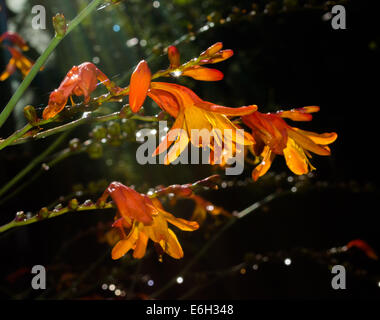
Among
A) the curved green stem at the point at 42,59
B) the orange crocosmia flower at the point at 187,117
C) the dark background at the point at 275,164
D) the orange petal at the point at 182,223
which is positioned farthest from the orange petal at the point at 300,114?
the dark background at the point at 275,164

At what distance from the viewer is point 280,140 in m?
0.55

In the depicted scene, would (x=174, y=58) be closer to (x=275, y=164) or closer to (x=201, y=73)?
(x=201, y=73)

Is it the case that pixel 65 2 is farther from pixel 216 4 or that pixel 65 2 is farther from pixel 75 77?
pixel 75 77

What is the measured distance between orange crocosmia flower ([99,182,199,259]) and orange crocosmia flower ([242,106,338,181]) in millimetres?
136

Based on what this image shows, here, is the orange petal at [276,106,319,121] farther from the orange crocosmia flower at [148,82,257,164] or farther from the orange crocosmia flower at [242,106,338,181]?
the orange crocosmia flower at [148,82,257,164]

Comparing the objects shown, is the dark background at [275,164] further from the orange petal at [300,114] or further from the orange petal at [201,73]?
the orange petal at [201,73]

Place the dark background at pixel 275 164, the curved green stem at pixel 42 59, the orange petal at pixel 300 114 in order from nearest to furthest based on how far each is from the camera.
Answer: the curved green stem at pixel 42 59 < the orange petal at pixel 300 114 < the dark background at pixel 275 164

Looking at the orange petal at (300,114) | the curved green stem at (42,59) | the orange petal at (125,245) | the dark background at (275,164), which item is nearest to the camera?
the curved green stem at (42,59)

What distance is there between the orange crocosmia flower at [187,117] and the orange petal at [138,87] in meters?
0.07

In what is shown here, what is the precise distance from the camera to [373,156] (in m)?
1.91

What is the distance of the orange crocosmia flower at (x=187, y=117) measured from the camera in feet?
1.75

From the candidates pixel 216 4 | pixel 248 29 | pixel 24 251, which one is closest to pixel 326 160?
pixel 248 29

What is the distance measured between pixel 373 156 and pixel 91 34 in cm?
143

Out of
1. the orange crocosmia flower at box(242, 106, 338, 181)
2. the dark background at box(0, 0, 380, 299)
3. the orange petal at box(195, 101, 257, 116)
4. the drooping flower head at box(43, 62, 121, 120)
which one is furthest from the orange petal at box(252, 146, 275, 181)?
the dark background at box(0, 0, 380, 299)
